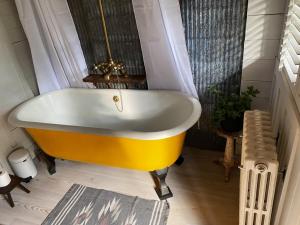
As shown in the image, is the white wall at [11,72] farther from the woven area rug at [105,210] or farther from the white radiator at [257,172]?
the white radiator at [257,172]

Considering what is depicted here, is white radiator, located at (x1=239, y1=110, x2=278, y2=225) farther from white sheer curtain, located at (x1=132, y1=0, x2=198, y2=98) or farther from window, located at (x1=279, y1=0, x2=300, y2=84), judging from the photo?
white sheer curtain, located at (x1=132, y1=0, x2=198, y2=98)

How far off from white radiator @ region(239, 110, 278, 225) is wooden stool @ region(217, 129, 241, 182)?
0.33 metres

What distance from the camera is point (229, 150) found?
1692 mm

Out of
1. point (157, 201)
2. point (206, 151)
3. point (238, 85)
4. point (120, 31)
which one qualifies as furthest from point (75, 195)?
point (238, 85)

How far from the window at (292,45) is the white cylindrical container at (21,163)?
198 cm

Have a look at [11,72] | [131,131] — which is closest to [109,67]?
[131,131]

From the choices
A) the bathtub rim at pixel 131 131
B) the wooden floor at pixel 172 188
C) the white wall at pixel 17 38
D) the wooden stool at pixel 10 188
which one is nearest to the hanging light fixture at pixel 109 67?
the bathtub rim at pixel 131 131

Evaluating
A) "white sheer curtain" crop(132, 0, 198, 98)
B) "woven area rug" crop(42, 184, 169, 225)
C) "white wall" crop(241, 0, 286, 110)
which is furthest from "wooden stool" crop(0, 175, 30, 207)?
"white wall" crop(241, 0, 286, 110)

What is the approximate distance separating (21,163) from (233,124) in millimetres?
1703

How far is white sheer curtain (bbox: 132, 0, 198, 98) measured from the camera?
5.18 ft

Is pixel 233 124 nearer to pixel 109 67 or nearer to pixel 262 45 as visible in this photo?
pixel 262 45

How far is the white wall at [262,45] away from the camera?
1456 millimetres

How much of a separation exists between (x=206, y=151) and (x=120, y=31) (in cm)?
129

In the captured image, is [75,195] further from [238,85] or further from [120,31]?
[238,85]
